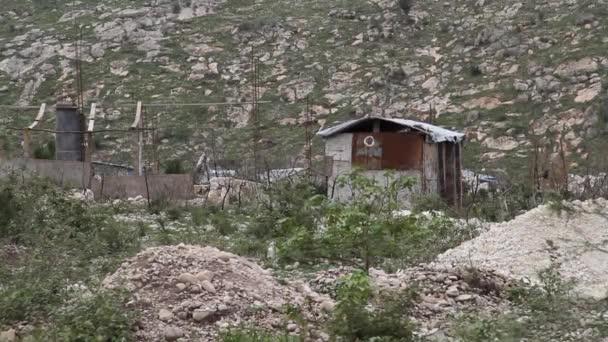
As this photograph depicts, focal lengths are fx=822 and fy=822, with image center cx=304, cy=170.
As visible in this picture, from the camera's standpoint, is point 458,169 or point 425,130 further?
point 458,169

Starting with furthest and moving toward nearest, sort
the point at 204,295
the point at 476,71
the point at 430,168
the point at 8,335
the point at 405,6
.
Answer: the point at 405,6 → the point at 476,71 → the point at 430,168 → the point at 204,295 → the point at 8,335

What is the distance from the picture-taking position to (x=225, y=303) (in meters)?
6.62

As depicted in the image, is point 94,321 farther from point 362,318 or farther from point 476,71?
point 476,71

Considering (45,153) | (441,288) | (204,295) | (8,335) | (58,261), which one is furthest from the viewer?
(45,153)

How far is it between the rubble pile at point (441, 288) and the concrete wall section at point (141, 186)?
970 centimetres

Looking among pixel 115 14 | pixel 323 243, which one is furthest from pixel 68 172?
Answer: pixel 115 14

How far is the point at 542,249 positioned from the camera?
9367 mm

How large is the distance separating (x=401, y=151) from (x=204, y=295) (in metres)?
12.3

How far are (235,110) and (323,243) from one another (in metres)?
21.7

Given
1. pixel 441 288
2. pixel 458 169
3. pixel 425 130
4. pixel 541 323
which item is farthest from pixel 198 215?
pixel 541 323

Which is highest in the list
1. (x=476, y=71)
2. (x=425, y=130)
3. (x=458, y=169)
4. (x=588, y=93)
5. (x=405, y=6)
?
(x=405, y=6)

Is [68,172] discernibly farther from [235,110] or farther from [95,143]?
[235,110]

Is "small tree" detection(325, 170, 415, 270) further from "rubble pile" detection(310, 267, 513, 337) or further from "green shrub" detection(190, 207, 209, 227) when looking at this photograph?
"green shrub" detection(190, 207, 209, 227)

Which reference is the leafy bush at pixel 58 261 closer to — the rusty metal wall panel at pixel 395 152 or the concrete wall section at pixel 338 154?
the concrete wall section at pixel 338 154
